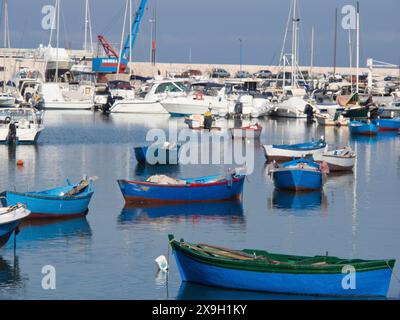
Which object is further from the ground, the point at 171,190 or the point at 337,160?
the point at 337,160

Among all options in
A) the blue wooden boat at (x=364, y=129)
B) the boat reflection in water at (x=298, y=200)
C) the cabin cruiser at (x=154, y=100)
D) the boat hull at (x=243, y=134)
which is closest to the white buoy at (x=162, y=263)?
the boat reflection in water at (x=298, y=200)

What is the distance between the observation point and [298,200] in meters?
32.9

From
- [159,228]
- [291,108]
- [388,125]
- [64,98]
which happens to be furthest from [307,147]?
[64,98]

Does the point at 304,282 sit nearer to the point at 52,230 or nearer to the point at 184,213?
the point at 52,230

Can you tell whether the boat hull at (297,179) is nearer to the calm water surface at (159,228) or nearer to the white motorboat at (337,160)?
the calm water surface at (159,228)

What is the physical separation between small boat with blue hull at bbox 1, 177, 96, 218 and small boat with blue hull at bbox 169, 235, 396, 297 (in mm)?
7405

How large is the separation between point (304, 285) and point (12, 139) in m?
30.9

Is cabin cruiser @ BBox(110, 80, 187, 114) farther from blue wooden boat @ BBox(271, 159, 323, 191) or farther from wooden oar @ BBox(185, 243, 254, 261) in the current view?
wooden oar @ BBox(185, 243, 254, 261)

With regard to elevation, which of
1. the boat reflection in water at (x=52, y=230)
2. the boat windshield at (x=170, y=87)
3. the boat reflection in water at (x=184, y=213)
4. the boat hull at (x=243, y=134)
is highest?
the boat windshield at (x=170, y=87)

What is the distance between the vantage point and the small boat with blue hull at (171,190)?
3006 cm

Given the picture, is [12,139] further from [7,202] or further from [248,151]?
[7,202]

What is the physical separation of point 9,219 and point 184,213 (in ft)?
26.7

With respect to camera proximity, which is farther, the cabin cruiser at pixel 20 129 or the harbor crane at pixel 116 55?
the harbor crane at pixel 116 55

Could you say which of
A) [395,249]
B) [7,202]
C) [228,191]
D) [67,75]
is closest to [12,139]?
[228,191]
